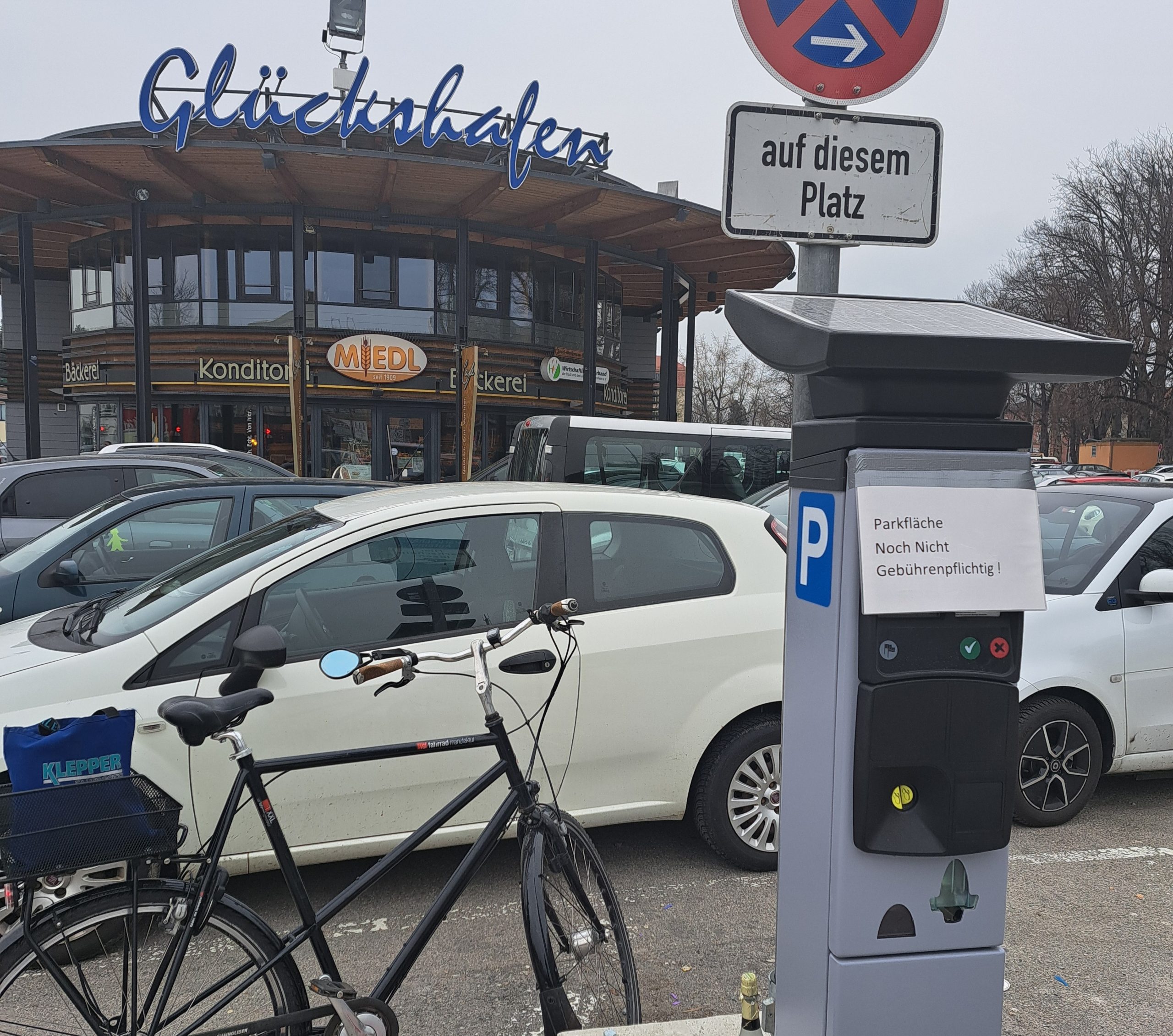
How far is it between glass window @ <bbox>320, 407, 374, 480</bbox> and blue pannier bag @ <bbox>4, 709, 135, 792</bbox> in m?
19.2

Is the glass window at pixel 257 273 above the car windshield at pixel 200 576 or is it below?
above

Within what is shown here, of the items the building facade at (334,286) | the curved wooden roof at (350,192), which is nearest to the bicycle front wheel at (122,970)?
the curved wooden roof at (350,192)

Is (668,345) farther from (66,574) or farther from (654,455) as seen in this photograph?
(66,574)

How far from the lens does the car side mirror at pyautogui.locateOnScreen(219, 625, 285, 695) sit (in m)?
2.13

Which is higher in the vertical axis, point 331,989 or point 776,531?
point 776,531

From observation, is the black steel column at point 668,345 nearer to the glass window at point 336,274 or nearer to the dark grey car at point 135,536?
the glass window at point 336,274

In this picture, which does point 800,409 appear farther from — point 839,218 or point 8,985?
point 8,985

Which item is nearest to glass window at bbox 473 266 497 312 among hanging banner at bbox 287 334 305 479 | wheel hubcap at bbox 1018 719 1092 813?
hanging banner at bbox 287 334 305 479

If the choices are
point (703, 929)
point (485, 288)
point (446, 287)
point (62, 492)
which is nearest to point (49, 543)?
point (62, 492)

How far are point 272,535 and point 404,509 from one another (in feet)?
2.02

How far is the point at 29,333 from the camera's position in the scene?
1997 cm

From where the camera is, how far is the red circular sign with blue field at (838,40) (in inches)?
102

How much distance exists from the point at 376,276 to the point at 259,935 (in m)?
20.2

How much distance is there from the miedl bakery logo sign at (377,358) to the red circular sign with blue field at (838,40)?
18602mm
